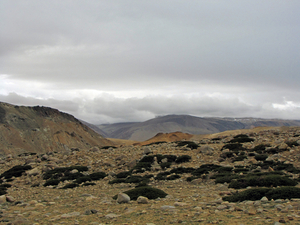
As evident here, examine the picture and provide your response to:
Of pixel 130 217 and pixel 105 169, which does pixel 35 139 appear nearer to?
pixel 105 169

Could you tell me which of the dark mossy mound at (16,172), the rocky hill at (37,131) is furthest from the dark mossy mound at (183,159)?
the rocky hill at (37,131)

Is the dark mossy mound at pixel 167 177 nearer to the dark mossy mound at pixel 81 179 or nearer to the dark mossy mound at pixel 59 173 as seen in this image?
the dark mossy mound at pixel 81 179

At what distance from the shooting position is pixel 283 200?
377 inches

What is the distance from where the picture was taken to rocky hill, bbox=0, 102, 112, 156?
125375 mm

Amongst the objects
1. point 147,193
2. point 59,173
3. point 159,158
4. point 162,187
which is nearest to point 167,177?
point 162,187

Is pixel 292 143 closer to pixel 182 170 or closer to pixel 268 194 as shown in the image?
pixel 182 170

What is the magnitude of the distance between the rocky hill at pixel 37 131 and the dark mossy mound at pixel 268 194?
113705mm

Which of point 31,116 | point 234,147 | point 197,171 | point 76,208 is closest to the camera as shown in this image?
point 76,208

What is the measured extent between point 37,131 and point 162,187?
14707cm

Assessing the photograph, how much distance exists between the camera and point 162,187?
660 inches

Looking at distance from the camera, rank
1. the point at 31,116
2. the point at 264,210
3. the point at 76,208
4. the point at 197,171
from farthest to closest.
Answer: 1. the point at 31,116
2. the point at 197,171
3. the point at 76,208
4. the point at 264,210

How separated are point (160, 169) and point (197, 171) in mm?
4144

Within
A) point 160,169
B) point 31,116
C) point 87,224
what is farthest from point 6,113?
point 87,224

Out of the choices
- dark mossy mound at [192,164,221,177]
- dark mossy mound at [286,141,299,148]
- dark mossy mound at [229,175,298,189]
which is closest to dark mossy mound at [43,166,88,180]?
dark mossy mound at [192,164,221,177]
